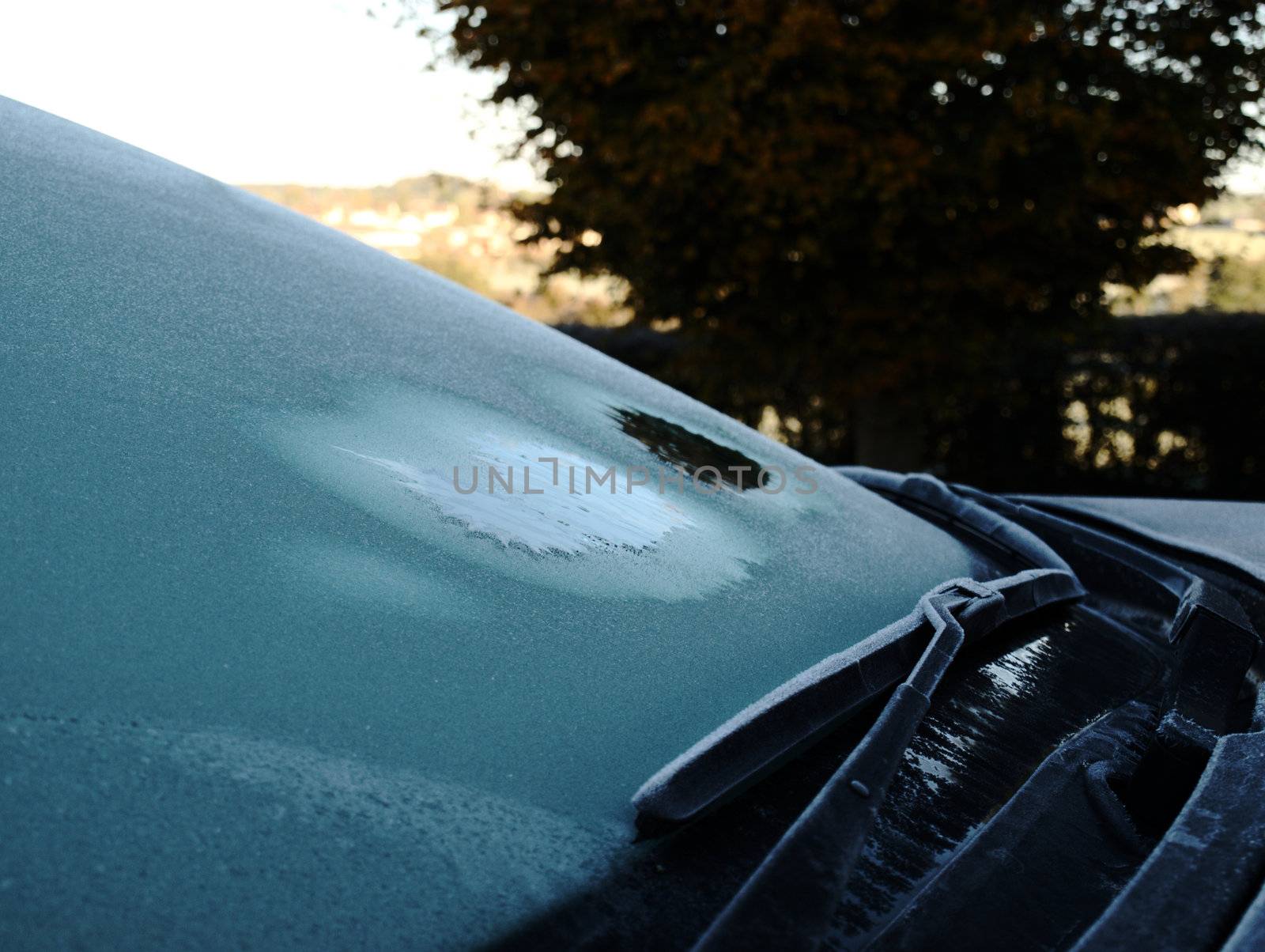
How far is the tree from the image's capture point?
7.19 metres

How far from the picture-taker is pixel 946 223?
785 centimetres

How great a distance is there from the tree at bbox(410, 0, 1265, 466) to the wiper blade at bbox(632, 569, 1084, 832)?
Result: 6.31 meters

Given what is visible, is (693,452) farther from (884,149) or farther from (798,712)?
(884,149)

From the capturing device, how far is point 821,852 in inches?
32.6

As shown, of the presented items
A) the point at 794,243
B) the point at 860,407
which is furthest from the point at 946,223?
the point at 860,407

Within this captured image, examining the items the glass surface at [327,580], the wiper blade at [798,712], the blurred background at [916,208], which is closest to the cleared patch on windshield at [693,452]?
the glass surface at [327,580]

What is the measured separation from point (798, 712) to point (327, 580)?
47 centimetres

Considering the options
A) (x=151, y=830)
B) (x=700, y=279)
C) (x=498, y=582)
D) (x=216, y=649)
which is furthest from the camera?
(x=700, y=279)

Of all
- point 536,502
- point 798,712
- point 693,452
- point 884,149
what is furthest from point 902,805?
point 884,149

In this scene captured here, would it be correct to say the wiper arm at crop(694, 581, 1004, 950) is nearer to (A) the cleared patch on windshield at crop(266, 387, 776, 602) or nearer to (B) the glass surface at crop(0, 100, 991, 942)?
(B) the glass surface at crop(0, 100, 991, 942)

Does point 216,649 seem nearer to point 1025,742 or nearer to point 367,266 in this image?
point 1025,742

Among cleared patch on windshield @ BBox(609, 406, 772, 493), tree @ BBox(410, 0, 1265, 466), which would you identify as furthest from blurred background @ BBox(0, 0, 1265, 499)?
cleared patch on windshield @ BBox(609, 406, 772, 493)

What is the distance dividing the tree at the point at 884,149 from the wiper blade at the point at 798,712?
20.7 feet

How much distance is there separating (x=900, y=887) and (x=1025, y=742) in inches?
14.1
